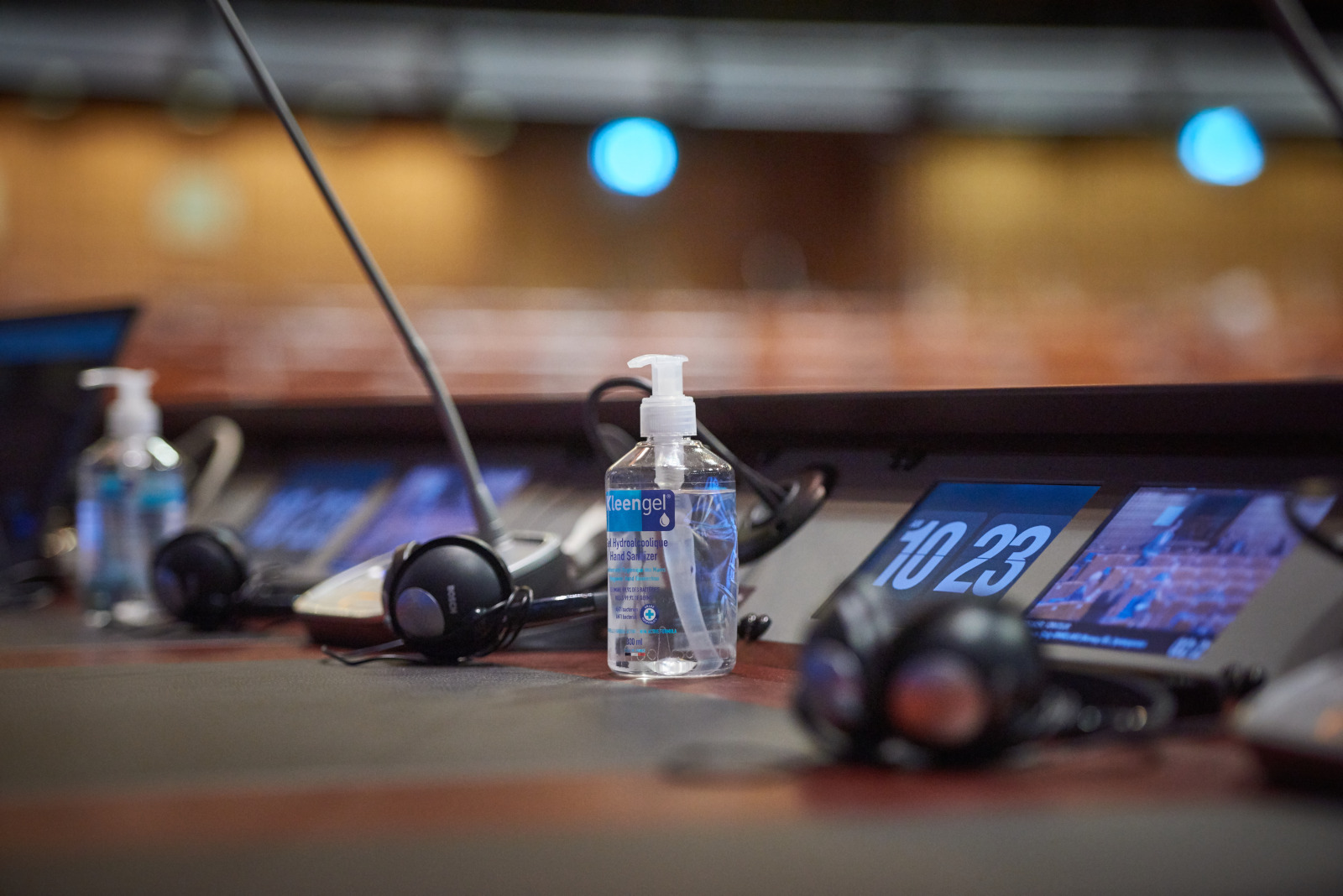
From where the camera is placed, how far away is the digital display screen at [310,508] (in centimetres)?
160

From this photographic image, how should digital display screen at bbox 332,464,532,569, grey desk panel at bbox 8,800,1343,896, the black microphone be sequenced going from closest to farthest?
grey desk panel at bbox 8,800,1343,896, the black microphone, digital display screen at bbox 332,464,532,569

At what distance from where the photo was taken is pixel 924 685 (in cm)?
50

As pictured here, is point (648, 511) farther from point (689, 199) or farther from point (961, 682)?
point (689, 199)

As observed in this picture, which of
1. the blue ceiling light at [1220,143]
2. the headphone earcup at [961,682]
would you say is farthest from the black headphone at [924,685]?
the blue ceiling light at [1220,143]

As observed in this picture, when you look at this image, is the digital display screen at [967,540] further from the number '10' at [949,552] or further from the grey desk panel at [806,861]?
the grey desk panel at [806,861]

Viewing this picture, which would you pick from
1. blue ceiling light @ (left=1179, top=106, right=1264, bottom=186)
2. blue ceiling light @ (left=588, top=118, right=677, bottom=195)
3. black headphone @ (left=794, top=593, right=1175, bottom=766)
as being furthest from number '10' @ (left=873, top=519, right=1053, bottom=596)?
blue ceiling light @ (left=1179, top=106, right=1264, bottom=186)

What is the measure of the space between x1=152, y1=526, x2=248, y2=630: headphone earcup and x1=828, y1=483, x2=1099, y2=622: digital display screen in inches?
26.7

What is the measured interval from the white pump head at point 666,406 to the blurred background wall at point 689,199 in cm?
549

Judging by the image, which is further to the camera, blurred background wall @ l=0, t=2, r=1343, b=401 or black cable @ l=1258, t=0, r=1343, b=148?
blurred background wall @ l=0, t=2, r=1343, b=401

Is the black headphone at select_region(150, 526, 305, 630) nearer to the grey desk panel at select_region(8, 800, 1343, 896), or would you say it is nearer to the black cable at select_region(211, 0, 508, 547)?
the black cable at select_region(211, 0, 508, 547)

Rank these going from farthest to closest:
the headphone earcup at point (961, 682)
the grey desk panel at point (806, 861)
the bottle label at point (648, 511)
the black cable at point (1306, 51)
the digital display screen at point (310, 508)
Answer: the digital display screen at point (310, 508)
the bottle label at point (648, 511)
the black cable at point (1306, 51)
the headphone earcup at point (961, 682)
the grey desk panel at point (806, 861)

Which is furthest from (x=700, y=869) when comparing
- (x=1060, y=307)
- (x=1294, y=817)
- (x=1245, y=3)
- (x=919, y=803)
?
(x=1245, y=3)

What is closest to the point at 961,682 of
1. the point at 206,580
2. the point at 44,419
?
the point at 206,580

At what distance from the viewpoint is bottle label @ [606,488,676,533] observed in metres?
0.83
